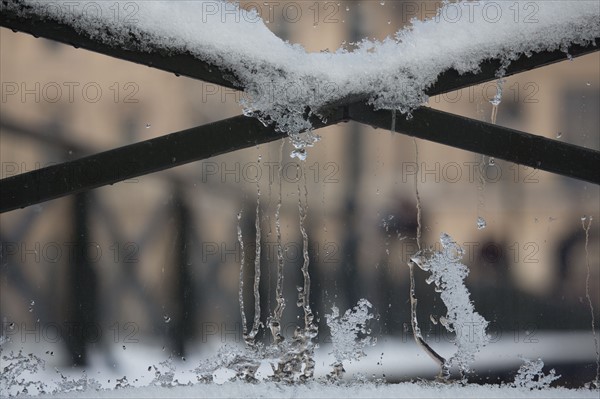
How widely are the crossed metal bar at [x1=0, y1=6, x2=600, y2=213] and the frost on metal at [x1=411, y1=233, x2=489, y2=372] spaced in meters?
0.54

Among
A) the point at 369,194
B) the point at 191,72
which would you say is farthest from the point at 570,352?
the point at 191,72

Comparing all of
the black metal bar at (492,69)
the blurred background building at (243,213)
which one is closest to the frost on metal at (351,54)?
the black metal bar at (492,69)

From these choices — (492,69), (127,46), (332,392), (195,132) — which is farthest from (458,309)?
(127,46)

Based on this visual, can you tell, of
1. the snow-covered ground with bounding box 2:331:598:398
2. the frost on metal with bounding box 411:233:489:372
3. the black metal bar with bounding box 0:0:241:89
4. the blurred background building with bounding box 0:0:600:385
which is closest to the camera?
the black metal bar with bounding box 0:0:241:89

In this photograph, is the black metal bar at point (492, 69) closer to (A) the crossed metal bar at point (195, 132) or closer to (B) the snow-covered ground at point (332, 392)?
(A) the crossed metal bar at point (195, 132)

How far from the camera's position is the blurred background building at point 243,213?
3385 mm

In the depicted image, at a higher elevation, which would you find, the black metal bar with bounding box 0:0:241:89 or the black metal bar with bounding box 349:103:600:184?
the black metal bar with bounding box 0:0:241:89

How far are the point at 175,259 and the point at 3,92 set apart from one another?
1246 mm

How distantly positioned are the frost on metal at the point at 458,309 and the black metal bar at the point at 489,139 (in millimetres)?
511

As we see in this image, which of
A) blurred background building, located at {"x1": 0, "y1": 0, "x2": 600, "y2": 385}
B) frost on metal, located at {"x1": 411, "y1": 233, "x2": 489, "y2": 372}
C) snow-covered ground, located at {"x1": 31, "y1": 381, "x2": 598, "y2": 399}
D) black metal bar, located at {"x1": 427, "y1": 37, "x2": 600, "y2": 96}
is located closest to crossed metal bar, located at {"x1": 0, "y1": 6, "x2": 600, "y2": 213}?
black metal bar, located at {"x1": 427, "y1": 37, "x2": 600, "y2": 96}

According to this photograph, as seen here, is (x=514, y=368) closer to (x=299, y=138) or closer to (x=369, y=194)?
(x=369, y=194)

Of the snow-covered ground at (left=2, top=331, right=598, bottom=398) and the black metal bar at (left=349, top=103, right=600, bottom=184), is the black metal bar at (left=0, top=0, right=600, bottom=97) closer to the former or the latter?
the black metal bar at (left=349, top=103, right=600, bottom=184)

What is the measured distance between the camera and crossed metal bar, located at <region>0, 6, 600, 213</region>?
3.79 feet

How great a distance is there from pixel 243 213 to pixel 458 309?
2081 mm
